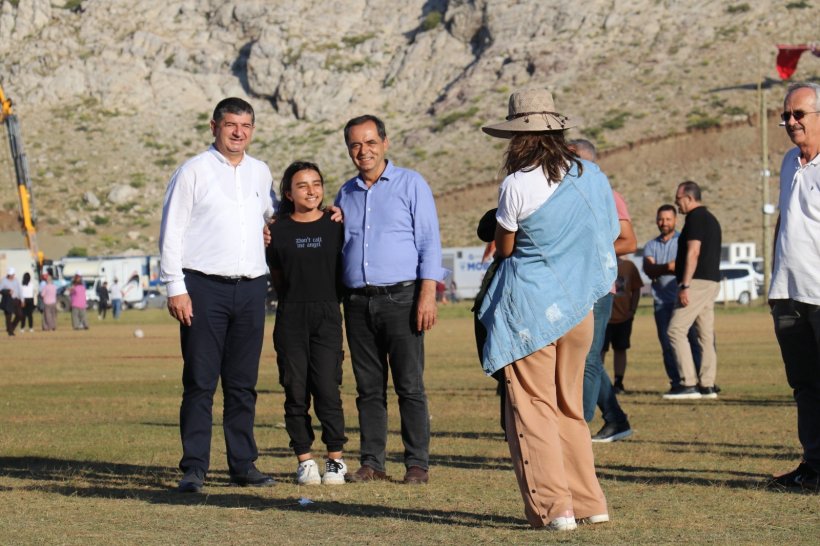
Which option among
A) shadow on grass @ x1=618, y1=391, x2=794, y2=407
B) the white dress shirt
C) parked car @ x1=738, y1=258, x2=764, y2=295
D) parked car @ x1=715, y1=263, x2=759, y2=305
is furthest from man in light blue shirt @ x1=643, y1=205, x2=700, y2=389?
parked car @ x1=738, y1=258, x2=764, y2=295

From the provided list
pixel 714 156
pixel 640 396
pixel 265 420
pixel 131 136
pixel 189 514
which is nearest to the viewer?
pixel 189 514

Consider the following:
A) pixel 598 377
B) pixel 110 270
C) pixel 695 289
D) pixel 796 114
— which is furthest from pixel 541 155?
pixel 110 270

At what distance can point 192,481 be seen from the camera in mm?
8961

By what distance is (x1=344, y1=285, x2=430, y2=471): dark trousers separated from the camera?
9359 millimetres

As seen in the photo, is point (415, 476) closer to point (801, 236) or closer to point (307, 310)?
point (307, 310)

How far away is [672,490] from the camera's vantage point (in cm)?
881

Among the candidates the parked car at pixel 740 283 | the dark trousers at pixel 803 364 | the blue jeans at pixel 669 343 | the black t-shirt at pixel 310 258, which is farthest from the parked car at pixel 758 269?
the black t-shirt at pixel 310 258

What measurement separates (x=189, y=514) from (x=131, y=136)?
347 feet

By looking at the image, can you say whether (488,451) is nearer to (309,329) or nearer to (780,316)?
(309,329)

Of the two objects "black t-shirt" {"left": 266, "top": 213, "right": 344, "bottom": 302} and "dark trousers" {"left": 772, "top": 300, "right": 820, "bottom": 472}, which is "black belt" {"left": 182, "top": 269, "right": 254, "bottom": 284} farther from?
"dark trousers" {"left": 772, "top": 300, "right": 820, "bottom": 472}

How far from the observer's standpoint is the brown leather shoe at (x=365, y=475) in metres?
9.45

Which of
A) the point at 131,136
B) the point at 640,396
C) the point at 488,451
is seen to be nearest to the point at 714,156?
the point at 131,136

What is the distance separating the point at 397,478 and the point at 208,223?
2045 millimetres

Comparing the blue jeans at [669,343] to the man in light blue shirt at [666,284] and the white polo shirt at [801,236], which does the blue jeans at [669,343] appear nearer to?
the man in light blue shirt at [666,284]
